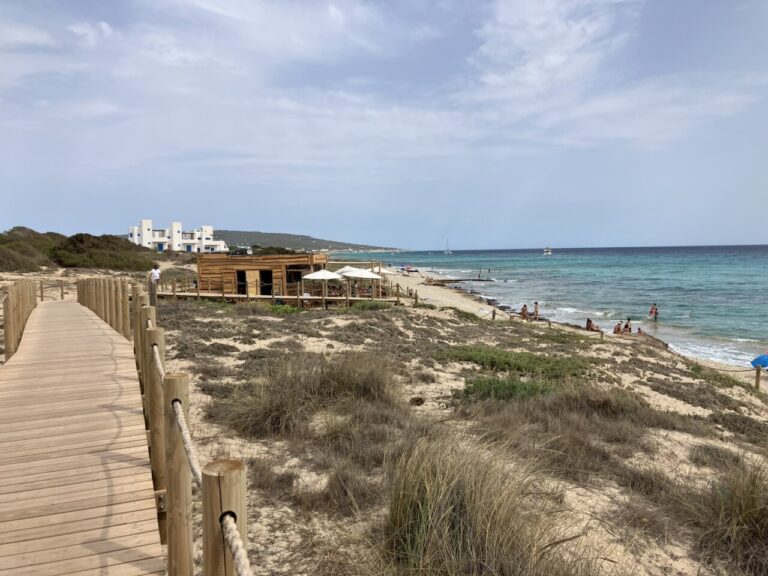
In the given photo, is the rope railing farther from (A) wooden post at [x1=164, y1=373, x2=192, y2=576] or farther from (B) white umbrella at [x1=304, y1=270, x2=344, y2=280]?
(B) white umbrella at [x1=304, y1=270, x2=344, y2=280]

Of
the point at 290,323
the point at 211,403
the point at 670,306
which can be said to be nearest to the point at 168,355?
the point at 211,403

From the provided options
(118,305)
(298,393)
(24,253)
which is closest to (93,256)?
(24,253)

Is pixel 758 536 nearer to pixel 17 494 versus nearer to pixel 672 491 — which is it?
pixel 672 491

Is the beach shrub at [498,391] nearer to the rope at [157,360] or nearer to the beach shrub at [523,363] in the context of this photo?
the beach shrub at [523,363]

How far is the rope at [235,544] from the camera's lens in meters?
1.51

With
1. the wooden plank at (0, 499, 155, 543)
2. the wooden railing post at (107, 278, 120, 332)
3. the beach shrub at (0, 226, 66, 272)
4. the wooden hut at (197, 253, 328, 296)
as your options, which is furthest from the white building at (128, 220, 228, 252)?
the wooden plank at (0, 499, 155, 543)

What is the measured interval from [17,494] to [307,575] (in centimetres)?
204

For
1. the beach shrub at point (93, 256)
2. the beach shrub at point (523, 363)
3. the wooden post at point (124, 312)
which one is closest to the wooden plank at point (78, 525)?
the wooden post at point (124, 312)

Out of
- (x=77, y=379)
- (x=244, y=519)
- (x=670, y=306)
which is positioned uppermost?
(x=244, y=519)

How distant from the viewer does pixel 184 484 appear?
2.82m

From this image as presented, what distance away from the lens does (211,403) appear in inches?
281

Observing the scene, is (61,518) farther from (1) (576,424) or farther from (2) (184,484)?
(1) (576,424)

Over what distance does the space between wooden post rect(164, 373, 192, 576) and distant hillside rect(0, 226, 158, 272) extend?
37.6m

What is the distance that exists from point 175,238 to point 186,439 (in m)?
95.9
